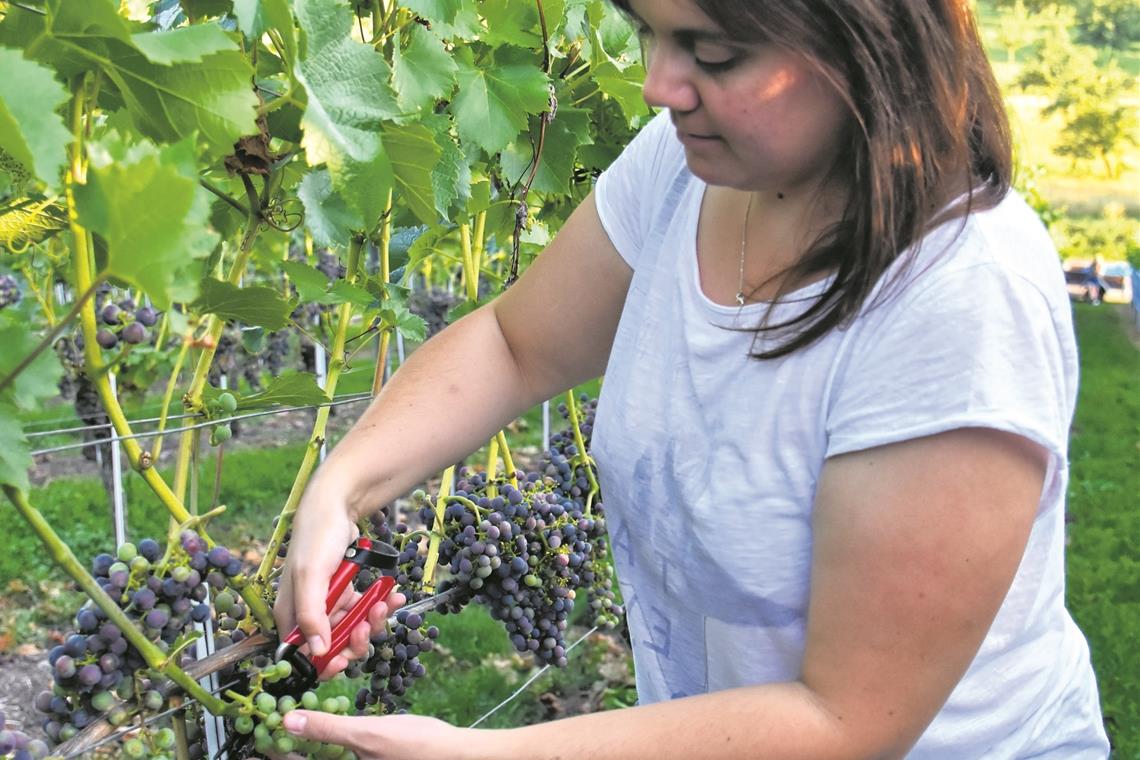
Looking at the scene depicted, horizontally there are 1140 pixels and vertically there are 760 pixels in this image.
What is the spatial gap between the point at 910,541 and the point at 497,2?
125 centimetres

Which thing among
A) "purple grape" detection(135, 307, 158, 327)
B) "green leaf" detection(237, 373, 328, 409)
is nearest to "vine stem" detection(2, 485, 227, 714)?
"purple grape" detection(135, 307, 158, 327)

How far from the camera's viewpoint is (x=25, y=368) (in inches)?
42.6

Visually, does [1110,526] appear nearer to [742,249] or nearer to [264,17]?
[742,249]

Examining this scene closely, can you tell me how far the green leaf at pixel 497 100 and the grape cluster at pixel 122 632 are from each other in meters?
0.88

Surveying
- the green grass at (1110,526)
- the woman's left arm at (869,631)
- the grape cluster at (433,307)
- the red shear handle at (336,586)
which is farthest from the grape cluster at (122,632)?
the grape cluster at (433,307)

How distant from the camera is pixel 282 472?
604 centimetres

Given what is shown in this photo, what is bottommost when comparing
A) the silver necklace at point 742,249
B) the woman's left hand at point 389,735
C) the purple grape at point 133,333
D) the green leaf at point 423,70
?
the woman's left hand at point 389,735

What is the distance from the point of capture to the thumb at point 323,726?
1.25m

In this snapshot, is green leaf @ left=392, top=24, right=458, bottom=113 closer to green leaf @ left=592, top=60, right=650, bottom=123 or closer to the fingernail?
green leaf @ left=592, top=60, right=650, bottom=123

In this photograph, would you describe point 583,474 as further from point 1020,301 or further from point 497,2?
point 1020,301

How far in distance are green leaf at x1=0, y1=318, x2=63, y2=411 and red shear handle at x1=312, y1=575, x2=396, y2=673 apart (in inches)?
19.3

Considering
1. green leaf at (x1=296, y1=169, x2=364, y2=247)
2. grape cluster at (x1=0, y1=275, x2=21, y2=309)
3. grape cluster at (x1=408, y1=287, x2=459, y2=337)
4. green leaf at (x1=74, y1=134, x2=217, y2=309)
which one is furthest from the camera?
grape cluster at (x1=408, y1=287, x2=459, y2=337)

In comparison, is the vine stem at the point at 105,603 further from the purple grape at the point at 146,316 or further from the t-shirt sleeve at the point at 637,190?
the t-shirt sleeve at the point at 637,190

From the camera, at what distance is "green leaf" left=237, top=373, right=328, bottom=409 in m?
1.58
